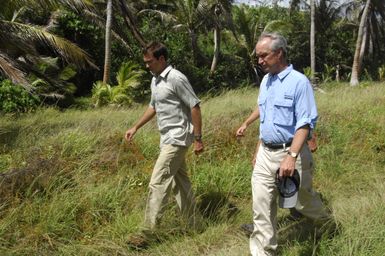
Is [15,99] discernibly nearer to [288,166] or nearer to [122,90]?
[122,90]

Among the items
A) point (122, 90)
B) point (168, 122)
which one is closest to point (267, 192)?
point (168, 122)

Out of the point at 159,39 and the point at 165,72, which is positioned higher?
the point at 165,72

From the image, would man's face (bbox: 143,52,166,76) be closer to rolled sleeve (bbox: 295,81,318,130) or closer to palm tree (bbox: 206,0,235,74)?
rolled sleeve (bbox: 295,81,318,130)

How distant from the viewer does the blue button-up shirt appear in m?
3.82

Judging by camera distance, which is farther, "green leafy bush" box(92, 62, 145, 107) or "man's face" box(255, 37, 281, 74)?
"green leafy bush" box(92, 62, 145, 107)

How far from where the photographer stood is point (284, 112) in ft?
12.8

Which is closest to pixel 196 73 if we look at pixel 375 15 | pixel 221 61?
pixel 221 61

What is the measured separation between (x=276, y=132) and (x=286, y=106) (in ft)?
0.76

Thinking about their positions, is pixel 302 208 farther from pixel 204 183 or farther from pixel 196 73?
pixel 196 73

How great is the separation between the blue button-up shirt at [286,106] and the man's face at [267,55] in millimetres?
101

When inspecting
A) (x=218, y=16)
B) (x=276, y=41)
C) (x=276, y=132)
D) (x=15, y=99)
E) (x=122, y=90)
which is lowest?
(x=122, y=90)

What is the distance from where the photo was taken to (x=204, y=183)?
6004 millimetres

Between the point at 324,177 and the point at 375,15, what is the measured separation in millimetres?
30020

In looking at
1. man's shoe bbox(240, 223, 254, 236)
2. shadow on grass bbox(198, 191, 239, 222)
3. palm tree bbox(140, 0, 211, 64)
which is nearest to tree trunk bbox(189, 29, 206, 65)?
palm tree bbox(140, 0, 211, 64)
